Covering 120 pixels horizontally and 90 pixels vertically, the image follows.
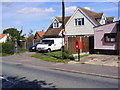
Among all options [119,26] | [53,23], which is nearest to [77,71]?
[119,26]

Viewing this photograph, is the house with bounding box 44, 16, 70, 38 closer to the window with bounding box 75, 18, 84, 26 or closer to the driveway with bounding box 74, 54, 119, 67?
the window with bounding box 75, 18, 84, 26

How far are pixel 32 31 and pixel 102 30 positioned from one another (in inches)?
2069

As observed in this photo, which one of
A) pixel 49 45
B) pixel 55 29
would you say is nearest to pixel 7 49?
pixel 49 45

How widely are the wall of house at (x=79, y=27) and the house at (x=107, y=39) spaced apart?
10380 mm

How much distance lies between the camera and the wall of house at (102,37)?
18203mm

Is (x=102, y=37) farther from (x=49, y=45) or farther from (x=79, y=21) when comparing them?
(x=79, y=21)

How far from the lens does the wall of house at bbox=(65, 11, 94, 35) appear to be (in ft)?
98.3

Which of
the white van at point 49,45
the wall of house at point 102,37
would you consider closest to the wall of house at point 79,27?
the white van at point 49,45

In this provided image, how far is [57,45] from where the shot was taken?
83.3 ft

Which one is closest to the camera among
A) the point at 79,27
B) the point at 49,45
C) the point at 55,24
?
the point at 49,45

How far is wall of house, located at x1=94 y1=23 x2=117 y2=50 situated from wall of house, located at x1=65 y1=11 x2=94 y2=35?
1027 centimetres

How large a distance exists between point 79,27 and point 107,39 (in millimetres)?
12575

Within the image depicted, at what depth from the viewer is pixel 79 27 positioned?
31000 millimetres

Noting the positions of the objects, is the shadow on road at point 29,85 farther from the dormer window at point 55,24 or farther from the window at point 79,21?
the dormer window at point 55,24
